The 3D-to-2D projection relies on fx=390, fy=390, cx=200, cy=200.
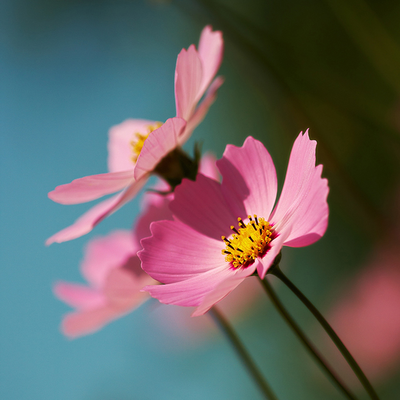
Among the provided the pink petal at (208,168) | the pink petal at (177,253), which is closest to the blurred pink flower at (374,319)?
the pink petal at (208,168)

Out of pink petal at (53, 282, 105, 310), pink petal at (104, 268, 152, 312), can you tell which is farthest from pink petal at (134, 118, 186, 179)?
pink petal at (53, 282, 105, 310)

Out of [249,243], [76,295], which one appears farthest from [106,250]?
[249,243]

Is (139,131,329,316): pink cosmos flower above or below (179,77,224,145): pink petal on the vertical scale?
below

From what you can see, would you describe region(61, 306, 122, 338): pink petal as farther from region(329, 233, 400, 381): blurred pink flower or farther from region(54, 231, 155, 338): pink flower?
region(329, 233, 400, 381): blurred pink flower

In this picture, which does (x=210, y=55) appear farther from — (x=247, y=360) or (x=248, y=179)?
(x=247, y=360)

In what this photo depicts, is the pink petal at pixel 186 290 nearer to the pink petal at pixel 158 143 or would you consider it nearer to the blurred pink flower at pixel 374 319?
the pink petal at pixel 158 143

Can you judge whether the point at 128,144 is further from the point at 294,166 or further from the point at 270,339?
the point at 270,339
